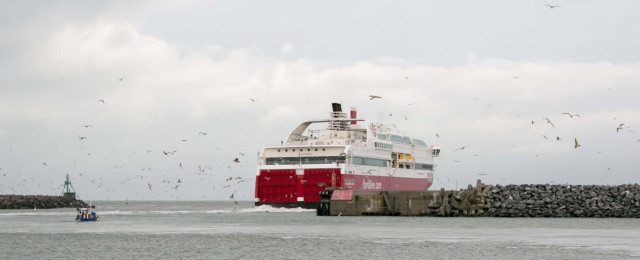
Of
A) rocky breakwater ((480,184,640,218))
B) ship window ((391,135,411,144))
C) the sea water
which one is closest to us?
the sea water

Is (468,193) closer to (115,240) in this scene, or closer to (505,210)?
(505,210)

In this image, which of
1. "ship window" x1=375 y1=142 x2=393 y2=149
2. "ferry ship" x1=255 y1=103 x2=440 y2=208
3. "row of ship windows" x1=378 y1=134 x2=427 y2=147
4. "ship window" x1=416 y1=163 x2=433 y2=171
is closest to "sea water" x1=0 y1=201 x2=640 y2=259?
"ferry ship" x1=255 y1=103 x2=440 y2=208

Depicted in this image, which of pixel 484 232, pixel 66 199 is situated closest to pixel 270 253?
pixel 484 232

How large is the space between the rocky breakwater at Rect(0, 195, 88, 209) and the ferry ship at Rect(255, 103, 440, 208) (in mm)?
60294

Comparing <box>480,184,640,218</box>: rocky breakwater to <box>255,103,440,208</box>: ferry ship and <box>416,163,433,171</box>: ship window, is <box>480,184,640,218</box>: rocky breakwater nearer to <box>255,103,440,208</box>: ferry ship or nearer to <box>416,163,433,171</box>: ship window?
<box>255,103,440,208</box>: ferry ship

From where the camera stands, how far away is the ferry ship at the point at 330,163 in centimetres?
7625

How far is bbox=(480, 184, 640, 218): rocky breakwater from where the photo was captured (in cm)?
6291

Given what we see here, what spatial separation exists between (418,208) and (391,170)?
20.4m

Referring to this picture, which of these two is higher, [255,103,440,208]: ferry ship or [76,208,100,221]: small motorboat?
[255,103,440,208]: ferry ship

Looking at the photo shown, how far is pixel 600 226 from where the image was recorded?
54812mm

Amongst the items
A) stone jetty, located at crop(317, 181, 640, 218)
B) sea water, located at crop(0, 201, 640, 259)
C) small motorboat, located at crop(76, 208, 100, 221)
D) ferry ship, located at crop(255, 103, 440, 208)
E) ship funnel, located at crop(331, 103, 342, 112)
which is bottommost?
sea water, located at crop(0, 201, 640, 259)

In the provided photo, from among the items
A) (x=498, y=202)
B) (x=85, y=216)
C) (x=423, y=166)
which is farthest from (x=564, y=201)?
(x=85, y=216)

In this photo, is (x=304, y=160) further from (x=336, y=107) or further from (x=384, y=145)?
(x=336, y=107)

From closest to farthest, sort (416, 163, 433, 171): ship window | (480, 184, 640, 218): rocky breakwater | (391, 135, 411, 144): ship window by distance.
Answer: (480, 184, 640, 218): rocky breakwater, (391, 135, 411, 144): ship window, (416, 163, 433, 171): ship window
